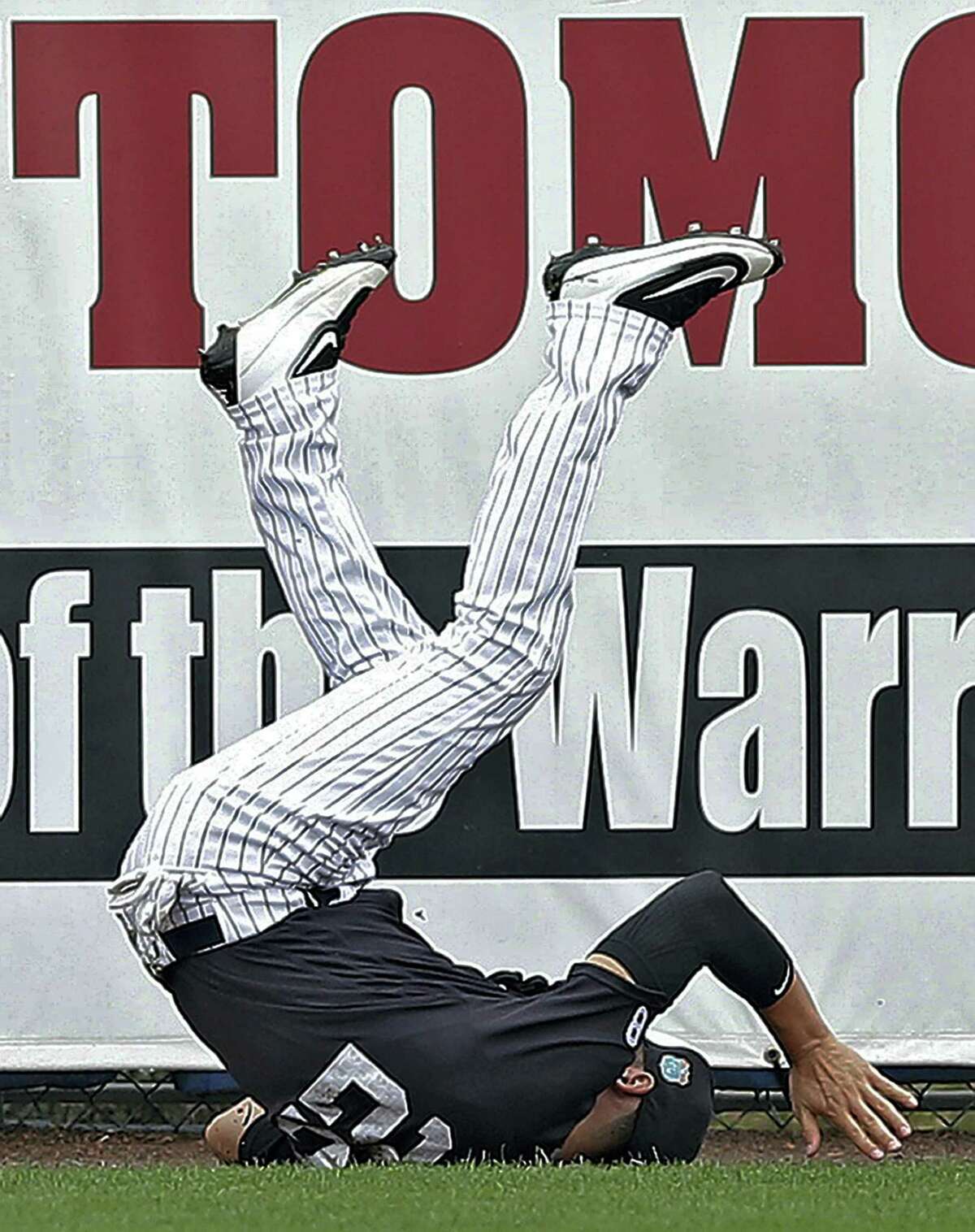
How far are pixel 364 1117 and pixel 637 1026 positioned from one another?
38 centimetres

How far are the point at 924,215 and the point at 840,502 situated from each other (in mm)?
554

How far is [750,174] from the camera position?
175 inches

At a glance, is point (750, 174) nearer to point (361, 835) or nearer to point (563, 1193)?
point (361, 835)

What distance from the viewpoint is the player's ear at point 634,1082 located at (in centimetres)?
320

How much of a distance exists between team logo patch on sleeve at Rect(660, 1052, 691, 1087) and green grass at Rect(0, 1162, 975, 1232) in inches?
7.0

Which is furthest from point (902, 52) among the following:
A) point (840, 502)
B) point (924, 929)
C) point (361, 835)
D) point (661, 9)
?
point (361, 835)

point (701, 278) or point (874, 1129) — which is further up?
point (701, 278)

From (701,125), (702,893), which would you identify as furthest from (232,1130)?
(701,125)

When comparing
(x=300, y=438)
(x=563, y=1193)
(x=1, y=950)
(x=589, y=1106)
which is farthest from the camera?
(x=1, y=950)

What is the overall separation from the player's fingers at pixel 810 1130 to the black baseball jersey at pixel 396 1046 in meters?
0.23

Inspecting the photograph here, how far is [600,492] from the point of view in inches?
175

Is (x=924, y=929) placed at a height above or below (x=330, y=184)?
below

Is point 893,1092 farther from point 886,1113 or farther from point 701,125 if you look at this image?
point 701,125

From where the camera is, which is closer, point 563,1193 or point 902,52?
point 563,1193
